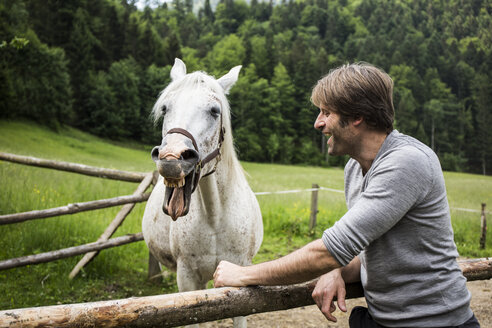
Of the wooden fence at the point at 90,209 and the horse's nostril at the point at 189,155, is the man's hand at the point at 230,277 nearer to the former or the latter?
the horse's nostril at the point at 189,155

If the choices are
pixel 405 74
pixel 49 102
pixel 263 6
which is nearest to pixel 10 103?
pixel 49 102

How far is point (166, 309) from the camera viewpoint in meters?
1.43

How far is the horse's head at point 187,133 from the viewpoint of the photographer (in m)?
1.86

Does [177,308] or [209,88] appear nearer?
[177,308]

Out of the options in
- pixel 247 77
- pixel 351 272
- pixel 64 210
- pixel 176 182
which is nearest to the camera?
pixel 351 272

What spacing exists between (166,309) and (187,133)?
0.97m

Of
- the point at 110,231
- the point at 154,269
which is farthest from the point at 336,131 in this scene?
the point at 110,231

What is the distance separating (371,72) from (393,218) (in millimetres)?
639

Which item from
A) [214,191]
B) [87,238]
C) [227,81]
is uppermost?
[227,81]

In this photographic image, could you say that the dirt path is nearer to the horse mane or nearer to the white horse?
the white horse

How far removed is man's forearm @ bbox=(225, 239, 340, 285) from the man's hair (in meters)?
0.58

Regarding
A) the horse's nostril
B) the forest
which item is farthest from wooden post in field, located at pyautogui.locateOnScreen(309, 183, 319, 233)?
the forest

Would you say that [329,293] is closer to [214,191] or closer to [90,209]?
[214,191]

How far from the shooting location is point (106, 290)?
16.2 ft
